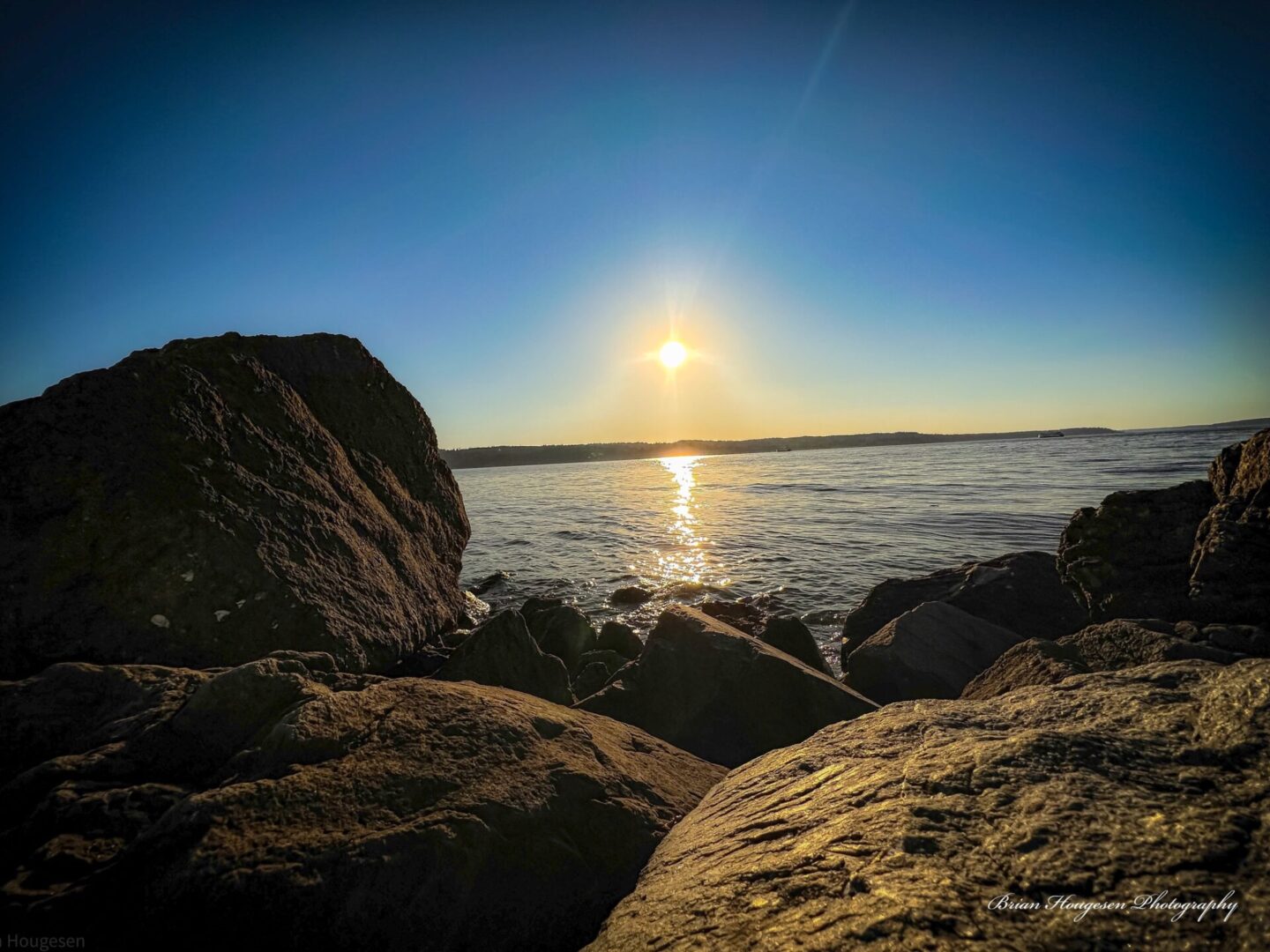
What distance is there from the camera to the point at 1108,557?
5254mm

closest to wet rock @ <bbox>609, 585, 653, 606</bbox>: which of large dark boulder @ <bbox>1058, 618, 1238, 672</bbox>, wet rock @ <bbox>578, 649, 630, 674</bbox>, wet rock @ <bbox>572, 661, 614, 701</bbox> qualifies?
wet rock @ <bbox>578, 649, 630, 674</bbox>

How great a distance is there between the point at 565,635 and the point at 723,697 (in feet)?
11.4

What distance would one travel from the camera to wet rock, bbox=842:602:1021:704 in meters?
5.67

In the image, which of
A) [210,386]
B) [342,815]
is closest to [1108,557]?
[342,815]

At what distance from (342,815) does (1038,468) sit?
147ft

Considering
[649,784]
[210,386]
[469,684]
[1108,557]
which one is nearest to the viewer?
[649,784]

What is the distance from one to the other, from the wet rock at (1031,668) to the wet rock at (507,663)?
339 centimetres

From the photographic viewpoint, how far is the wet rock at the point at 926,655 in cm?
567

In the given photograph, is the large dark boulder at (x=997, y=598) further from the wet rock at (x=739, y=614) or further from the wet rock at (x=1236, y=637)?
the wet rock at (x=1236, y=637)

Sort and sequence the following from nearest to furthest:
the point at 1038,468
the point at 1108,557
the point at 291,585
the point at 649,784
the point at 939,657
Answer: the point at 649,784, the point at 291,585, the point at 1108,557, the point at 939,657, the point at 1038,468

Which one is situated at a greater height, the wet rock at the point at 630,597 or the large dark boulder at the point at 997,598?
the large dark boulder at the point at 997,598

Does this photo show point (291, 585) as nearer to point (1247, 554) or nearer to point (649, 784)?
point (649, 784)

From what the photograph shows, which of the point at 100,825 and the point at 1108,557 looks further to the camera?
the point at 1108,557

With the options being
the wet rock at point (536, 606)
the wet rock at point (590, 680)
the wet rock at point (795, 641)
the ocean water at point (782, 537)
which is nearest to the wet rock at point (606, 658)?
the wet rock at point (590, 680)
